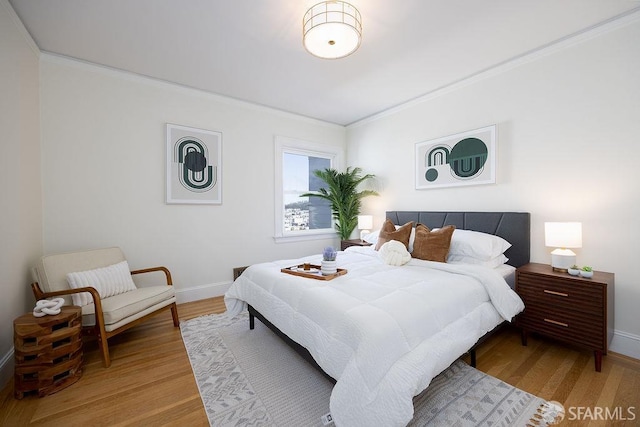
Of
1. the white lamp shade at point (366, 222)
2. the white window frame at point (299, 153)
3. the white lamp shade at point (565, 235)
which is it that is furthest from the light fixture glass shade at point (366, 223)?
the white lamp shade at point (565, 235)

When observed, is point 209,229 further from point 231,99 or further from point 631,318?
point 631,318

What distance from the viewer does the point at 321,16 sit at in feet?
6.52

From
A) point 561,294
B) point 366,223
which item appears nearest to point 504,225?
point 561,294

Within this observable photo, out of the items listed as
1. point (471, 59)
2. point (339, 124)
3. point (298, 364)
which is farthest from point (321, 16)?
point (339, 124)

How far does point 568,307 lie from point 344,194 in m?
3.19

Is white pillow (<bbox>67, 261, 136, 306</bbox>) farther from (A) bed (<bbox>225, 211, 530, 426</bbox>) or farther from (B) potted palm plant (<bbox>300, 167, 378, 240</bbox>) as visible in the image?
(B) potted palm plant (<bbox>300, 167, 378, 240</bbox>)

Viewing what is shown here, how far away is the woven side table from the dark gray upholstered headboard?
3.83 meters

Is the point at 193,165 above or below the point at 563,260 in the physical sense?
above

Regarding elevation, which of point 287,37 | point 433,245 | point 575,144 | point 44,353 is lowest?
point 44,353

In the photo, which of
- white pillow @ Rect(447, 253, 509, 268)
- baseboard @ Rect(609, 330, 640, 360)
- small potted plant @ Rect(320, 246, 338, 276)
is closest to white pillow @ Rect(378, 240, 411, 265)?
white pillow @ Rect(447, 253, 509, 268)

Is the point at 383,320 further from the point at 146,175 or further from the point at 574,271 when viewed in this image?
the point at 146,175

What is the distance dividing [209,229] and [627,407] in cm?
418

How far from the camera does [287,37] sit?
8.08 feet

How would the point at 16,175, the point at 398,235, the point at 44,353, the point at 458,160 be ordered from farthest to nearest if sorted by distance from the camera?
the point at 458,160, the point at 398,235, the point at 16,175, the point at 44,353
